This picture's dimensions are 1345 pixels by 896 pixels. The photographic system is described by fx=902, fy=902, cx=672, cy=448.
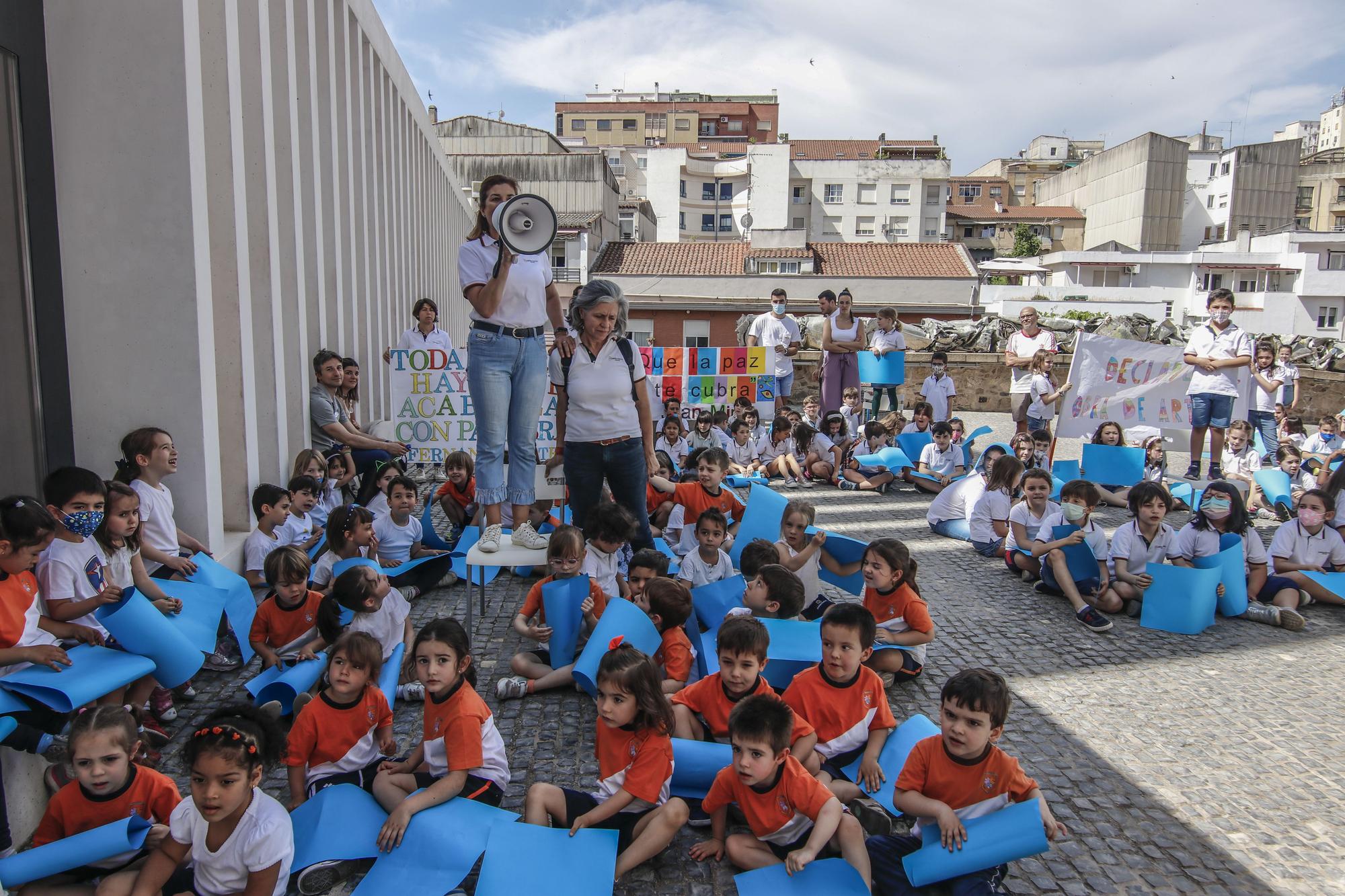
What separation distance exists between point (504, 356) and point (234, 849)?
124 inches

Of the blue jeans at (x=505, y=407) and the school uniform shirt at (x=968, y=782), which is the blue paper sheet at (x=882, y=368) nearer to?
the blue jeans at (x=505, y=407)

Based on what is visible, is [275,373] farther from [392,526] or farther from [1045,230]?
[1045,230]

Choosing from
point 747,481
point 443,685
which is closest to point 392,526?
point 443,685

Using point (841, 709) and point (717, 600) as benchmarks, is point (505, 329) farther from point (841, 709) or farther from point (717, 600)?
point (841, 709)

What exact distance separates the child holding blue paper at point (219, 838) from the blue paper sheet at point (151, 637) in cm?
116

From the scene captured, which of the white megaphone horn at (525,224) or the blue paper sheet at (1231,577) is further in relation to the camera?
the blue paper sheet at (1231,577)

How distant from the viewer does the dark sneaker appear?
5.78 meters

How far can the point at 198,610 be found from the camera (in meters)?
4.34

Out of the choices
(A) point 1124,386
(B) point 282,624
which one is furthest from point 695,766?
(A) point 1124,386

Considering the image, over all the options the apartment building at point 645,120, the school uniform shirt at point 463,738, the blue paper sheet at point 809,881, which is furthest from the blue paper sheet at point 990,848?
the apartment building at point 645,120

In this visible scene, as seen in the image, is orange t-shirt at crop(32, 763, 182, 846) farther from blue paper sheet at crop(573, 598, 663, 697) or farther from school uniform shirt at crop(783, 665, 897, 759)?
school uniform shirt at crop(783, 665, 897, 759)

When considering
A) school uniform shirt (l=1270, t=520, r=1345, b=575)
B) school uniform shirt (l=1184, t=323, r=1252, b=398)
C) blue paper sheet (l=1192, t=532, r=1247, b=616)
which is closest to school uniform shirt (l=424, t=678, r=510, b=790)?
blue paper sheet (l=1192, t=532, r=1247, b=616)

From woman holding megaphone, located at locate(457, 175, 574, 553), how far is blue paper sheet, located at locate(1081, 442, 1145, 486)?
6.72 meters

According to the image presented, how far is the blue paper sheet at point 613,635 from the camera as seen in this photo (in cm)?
416
